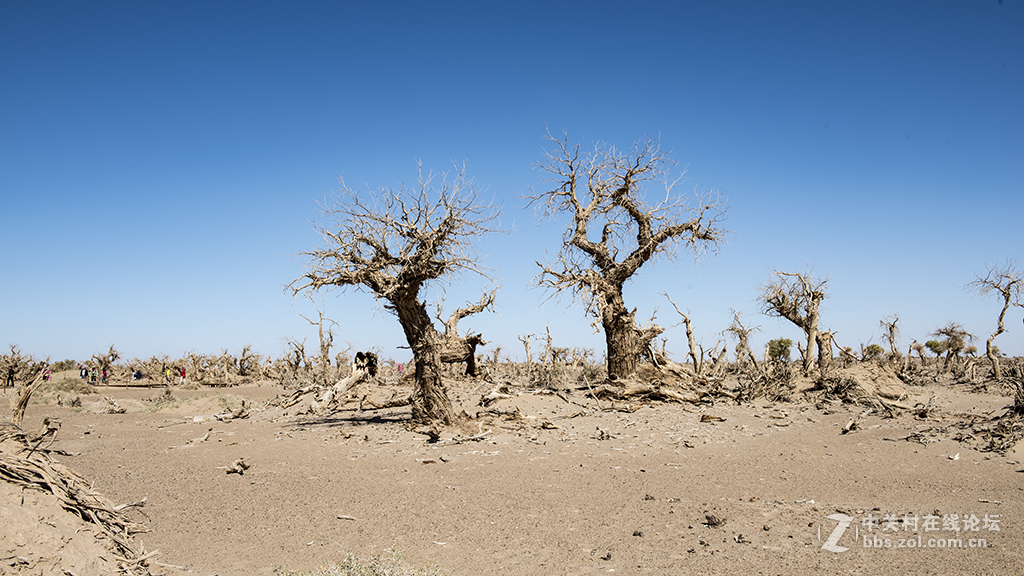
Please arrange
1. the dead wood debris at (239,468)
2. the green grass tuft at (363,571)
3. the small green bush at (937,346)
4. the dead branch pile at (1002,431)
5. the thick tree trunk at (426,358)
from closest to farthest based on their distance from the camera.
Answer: the green grass tuft at (363,571), the dead wood debris at (239,468), the dead branch pile at (1002,431), the thick tree trunk at (426,358), the small green bush at (937,346)

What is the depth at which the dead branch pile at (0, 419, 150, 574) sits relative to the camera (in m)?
4.55

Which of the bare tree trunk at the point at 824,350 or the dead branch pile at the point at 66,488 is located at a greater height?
the bare tree trunk at the point at 824,350

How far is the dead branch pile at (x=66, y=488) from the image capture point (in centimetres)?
455

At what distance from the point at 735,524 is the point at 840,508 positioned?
1.52 meters

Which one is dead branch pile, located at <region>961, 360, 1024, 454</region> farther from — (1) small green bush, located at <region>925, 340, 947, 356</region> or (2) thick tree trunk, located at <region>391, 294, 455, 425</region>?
(1) small green bush, located at <region>925, 340, 947, 356</region>

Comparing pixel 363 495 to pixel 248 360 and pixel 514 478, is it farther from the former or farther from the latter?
pixel 248 360

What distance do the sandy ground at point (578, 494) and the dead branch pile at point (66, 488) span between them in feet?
2.11

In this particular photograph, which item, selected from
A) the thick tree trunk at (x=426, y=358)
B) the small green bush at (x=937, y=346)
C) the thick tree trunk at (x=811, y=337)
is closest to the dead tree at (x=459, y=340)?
the thick tree trunk at (x=426, y=358)

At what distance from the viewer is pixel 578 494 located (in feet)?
27.7

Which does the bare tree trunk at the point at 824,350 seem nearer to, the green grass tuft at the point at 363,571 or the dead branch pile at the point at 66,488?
the green grass tuft at the point at 363,571

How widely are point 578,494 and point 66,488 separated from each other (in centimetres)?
590

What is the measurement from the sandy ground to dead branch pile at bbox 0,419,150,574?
64 cm

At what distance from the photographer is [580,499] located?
323 inches

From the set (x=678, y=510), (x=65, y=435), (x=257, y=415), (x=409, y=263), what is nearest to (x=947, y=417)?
(x=678, y=510)
